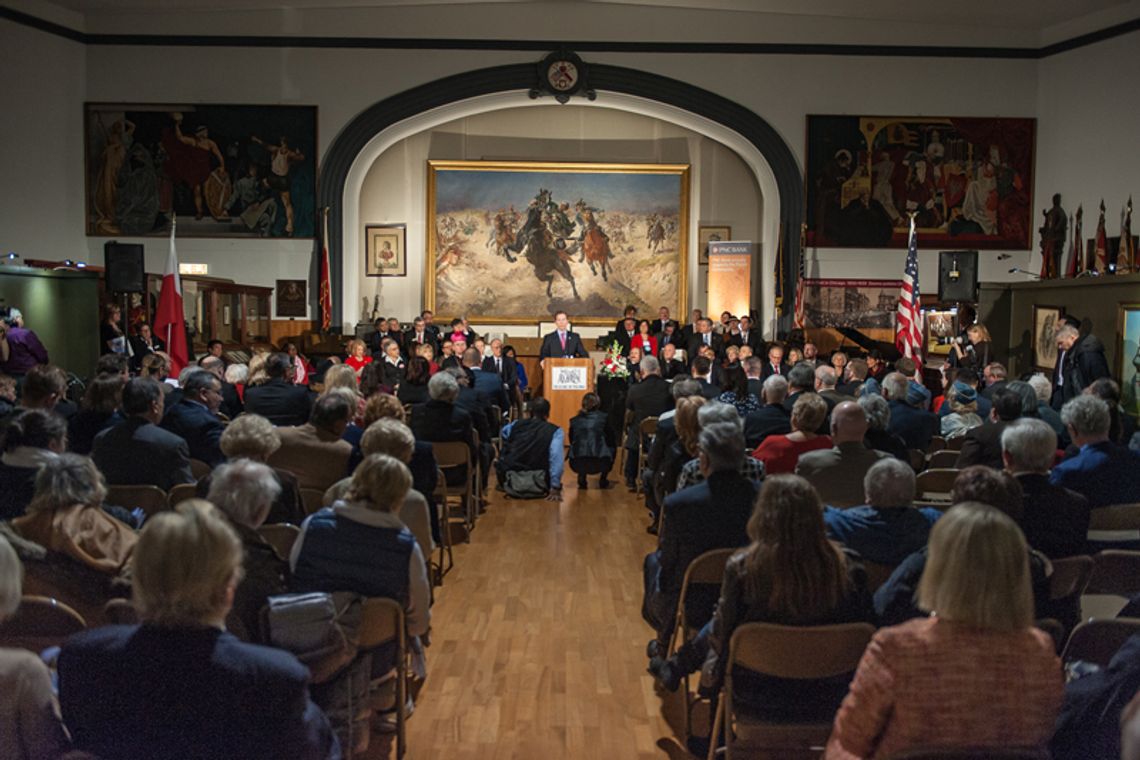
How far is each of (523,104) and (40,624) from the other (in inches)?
584

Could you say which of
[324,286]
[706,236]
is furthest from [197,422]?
[706,236]

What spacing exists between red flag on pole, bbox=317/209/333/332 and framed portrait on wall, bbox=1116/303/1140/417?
11117 mm

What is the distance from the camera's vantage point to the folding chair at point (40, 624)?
9.21 feet

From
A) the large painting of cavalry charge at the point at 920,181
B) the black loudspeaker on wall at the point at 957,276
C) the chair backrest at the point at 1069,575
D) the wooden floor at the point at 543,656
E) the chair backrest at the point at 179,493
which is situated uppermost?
the large painting of cavalry charge at the point at 920,181

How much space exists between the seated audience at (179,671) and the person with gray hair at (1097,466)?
3.77m

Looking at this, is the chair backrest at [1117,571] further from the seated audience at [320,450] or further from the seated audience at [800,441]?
the seated audience at [320,450]

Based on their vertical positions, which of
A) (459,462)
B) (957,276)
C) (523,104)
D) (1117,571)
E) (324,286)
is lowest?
(459,462)

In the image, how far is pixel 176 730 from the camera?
1988 mm

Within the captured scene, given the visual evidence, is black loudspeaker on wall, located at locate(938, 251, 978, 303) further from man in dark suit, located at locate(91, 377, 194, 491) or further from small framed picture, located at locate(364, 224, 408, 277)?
man in dark suit, located at locate(91, 377, 194, 491)

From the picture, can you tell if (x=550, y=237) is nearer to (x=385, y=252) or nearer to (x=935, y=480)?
(x=385, y=252)

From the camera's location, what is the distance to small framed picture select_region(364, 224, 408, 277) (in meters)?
17.1

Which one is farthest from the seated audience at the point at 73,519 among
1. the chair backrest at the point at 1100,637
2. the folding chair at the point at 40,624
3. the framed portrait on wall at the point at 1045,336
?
the framed portrait on wall at the point at 1045,336

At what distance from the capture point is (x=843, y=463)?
15.5 feet

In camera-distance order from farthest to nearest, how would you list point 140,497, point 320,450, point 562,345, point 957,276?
point 562,345, point 957,276, point 320,450, point 140,497
